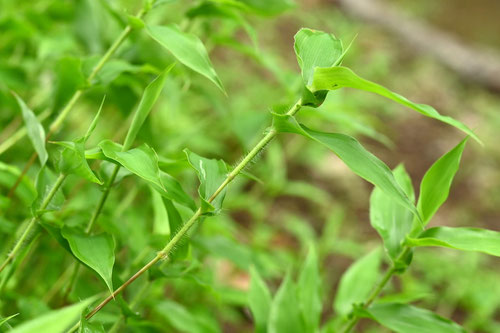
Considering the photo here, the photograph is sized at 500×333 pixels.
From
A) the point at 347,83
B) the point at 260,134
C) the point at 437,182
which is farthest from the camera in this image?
the point at 260,134

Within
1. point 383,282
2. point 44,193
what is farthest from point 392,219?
point 44,193

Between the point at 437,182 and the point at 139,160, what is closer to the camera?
the point at 139,160

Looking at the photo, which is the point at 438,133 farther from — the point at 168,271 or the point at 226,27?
the point at 168,271

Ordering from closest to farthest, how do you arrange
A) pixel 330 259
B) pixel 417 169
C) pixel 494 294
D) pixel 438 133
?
pixel 494 294, pixel 330 259, pixel 417 169, pixel 438 133

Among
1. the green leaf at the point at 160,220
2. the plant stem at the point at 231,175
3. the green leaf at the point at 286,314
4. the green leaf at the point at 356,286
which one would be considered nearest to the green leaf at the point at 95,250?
the plant stem at the point at 231,175

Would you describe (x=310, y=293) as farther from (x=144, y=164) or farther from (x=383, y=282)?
(x=144, y=164)

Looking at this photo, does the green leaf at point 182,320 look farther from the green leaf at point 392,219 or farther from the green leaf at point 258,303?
the green leaf at point 392,219

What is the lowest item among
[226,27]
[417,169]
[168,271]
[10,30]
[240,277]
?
[240,277]

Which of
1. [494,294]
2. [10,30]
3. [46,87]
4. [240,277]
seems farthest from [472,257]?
[10,30]
